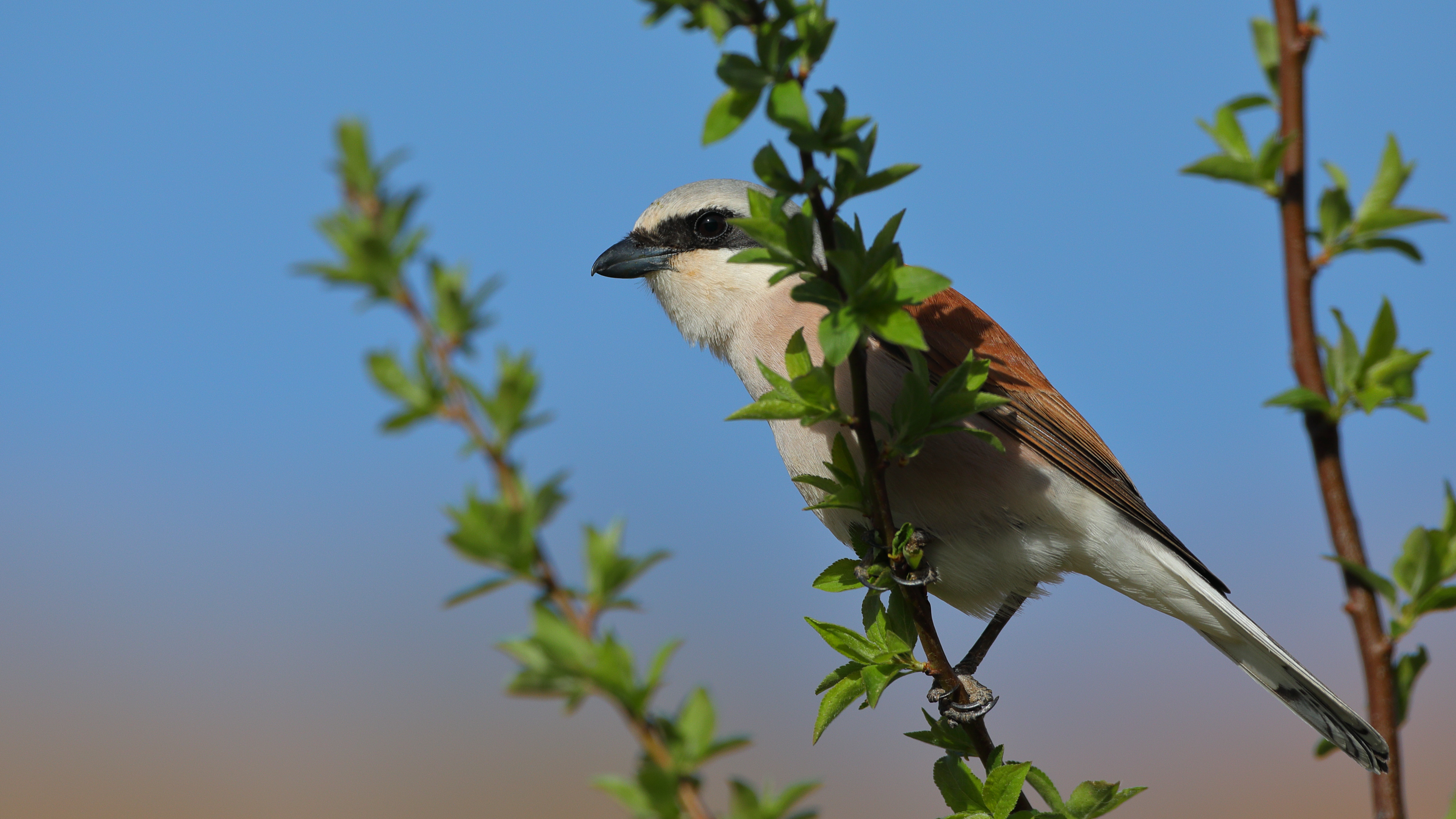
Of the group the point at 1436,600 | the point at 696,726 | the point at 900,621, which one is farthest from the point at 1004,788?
the point at 696,726

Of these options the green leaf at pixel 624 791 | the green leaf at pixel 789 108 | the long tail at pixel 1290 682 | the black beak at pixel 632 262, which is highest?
the black beak at pixel 632 262

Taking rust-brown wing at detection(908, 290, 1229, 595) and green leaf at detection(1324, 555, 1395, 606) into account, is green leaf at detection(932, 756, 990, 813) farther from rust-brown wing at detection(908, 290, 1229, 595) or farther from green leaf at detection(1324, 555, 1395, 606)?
rust-brown wing at detection(908, 290, 1229, 595)

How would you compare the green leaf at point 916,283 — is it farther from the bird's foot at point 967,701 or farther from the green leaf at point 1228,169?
the bird's foot at point 967,701

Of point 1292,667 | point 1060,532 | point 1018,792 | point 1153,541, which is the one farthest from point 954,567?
point 1018,792

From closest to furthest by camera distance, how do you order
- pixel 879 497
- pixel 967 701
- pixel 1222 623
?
pixel 879 497, pixel 967 701, pixel 1222 623

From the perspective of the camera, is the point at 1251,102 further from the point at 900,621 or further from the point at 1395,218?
the point at 900,621

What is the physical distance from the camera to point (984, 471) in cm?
304

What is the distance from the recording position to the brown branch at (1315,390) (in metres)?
1.23

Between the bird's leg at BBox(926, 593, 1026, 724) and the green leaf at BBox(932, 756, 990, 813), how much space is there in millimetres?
223

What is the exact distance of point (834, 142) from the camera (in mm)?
1240

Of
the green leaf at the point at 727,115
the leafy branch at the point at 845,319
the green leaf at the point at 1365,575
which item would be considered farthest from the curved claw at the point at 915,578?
the green leaf at the point at 727,115

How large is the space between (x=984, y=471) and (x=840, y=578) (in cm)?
109

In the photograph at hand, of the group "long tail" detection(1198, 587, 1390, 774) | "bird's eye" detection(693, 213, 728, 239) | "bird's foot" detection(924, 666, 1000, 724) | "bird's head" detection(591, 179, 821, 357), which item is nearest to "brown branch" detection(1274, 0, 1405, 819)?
"bird's foot" detection(924, 666, 1000, 724)

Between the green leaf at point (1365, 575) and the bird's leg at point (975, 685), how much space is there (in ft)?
2.93
